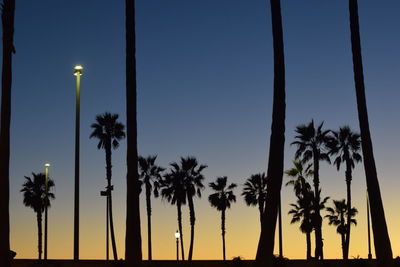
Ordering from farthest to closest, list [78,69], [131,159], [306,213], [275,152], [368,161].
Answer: [306,213] < [78,69] < [368,161] < [131,159] < [275,152]

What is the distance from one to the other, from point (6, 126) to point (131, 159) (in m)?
4.48

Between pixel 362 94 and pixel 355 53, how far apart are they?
5.47ft

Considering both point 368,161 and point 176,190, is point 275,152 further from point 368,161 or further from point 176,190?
point 176,190

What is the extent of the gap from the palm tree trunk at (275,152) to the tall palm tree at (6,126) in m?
8.35

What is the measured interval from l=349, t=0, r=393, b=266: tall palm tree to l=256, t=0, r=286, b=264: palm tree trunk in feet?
17.3

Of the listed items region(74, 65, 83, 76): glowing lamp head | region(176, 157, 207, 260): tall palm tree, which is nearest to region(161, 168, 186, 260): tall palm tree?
region(176, 157, 207, 260): tall palm tree

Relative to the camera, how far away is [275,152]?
837 inches

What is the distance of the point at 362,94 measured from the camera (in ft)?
87.4

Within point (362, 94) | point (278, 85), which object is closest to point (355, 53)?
point (362, 94)

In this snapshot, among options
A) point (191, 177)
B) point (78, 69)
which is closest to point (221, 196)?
point (191, 177)

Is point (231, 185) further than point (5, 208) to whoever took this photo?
Yes

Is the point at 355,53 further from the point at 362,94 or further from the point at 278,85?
the point at 278,85

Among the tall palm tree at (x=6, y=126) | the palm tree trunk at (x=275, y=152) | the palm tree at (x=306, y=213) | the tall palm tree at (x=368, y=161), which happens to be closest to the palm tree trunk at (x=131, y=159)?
the tall palm tree at (x=6, y=126)

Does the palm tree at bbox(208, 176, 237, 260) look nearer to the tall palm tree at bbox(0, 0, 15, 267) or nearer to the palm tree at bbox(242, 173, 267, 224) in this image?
the palm tree at bbox(242, 173, 267, 224)
